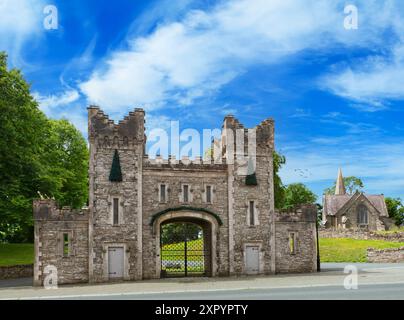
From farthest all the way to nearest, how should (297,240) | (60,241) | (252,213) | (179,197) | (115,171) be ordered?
(297,240)
(252,213)
(179,197)
(115,171)
(60,241)

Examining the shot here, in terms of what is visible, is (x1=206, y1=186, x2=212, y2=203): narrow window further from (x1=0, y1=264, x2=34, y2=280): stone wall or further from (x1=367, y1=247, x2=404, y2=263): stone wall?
(x1=367, y1=247, x2=404, y2=263): stone wall

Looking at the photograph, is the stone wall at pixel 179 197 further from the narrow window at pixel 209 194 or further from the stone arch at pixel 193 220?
the narrow window at pixel 209 194

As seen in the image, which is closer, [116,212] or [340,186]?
[116,212]

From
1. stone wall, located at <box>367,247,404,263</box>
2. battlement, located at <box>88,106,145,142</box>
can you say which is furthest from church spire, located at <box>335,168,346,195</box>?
battlement, located at <box>88,106,145,142</box>

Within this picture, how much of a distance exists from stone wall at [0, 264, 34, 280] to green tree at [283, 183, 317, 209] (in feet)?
218

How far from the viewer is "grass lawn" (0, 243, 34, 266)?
42750mm

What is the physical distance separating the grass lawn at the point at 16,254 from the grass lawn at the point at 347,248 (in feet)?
89.6

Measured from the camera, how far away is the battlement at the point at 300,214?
3562 centimetres

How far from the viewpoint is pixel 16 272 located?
119 ft

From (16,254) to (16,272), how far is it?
11.2 meters


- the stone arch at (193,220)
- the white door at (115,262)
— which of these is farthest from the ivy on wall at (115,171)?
the white door at (115,262)

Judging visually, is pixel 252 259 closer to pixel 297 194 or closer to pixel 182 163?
pixel 182 163

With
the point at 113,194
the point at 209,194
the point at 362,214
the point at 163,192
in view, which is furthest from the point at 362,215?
the point at 113,194

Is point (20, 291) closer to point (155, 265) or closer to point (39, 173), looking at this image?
point (155, 265)
